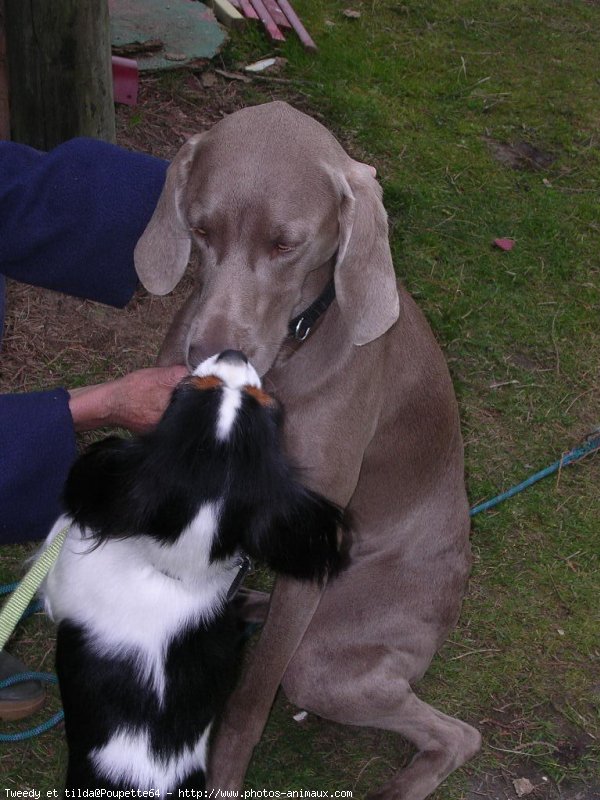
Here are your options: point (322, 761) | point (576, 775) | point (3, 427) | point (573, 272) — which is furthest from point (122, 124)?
point (576, 775)

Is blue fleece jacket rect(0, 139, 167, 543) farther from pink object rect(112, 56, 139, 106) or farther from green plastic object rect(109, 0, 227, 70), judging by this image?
green plastic object rect(109, 0, 227, 70)

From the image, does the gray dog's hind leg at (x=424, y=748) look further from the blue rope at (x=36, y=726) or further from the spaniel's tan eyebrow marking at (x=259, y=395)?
the spaniel's tan eyebrow marking at (x=259, y=395)

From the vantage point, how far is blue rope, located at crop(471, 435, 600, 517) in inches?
146

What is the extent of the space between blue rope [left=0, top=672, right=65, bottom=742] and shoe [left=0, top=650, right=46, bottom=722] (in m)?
0.02

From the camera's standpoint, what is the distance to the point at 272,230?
2.27m

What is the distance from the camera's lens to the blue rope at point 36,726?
2.86 metres

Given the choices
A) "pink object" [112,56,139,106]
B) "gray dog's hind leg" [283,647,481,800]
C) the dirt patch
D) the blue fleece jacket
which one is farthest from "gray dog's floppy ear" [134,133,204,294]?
the dirt patch

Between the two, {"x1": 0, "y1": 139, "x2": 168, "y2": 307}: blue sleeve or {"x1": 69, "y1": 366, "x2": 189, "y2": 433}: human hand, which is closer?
{"x1": 69, "y1": 366, "x2": 189, "y2": 433}: human hand

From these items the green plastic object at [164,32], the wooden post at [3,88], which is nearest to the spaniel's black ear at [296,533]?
the wooden post at [3,88]

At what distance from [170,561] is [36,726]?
1.23 meters

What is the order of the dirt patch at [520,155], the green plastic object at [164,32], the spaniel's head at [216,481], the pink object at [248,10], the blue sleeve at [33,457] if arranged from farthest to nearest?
the pink object at [248,10]
the dirt patch at [520,155]
the green plastic object at [164,32]
the blue sleeve at [33,457]
the spaniel's head at [216,481]

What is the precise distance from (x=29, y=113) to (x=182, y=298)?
3.33 ft

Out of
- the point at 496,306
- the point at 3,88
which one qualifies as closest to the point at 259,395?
the point at 3,88

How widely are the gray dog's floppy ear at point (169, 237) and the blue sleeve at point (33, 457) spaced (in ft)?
1.38
